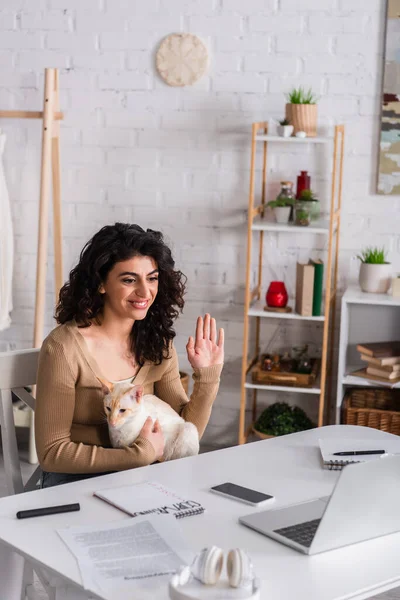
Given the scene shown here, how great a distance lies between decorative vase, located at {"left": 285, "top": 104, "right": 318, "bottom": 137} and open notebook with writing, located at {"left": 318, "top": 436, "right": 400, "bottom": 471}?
1.66 m

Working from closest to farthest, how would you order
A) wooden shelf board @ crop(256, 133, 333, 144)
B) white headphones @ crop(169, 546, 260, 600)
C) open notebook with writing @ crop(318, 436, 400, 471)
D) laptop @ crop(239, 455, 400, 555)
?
white headphones @ crop(169, 546, 260, 600) < laptop @ crop(239, 455, 400, 555) < open notebook with writing @ crop(318, 436, 400, 471) < wooden shelf board @ crop(256, 133, 333, 144)

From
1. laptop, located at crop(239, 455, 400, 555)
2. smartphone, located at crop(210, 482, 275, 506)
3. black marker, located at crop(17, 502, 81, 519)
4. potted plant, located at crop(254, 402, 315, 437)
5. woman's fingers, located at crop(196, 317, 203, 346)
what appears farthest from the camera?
potted plant, located at crop(254, 402, 315, 437)

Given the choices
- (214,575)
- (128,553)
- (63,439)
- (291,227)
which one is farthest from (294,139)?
(214,575)

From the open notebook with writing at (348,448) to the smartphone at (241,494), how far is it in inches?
10.3

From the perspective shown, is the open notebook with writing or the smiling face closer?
the open notebook with writing

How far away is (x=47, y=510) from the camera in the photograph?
1624 millimetres

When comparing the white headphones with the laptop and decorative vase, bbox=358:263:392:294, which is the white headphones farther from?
decorative vase, bbox=358:263:392:294

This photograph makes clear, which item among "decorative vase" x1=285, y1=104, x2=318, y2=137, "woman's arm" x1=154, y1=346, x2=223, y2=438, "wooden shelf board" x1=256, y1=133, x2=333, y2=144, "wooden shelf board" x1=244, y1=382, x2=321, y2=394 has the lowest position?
"wooden shelf board" x1=244, y1=382, x2=321, y2=394

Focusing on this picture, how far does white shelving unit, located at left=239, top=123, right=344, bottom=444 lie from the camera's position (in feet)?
11.2

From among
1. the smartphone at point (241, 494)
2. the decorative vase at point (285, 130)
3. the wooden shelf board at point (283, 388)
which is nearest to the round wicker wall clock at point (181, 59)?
the decorative vase at point (285, 130)

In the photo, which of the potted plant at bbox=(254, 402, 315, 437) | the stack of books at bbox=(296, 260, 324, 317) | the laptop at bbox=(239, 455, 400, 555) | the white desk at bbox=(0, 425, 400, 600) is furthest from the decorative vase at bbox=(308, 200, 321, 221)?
the laptop at bbox=(239, 455, 400, 555)

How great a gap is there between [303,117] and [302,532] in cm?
224

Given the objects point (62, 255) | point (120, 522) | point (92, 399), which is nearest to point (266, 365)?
point (62, 255)

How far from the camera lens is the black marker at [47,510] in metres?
1.60
